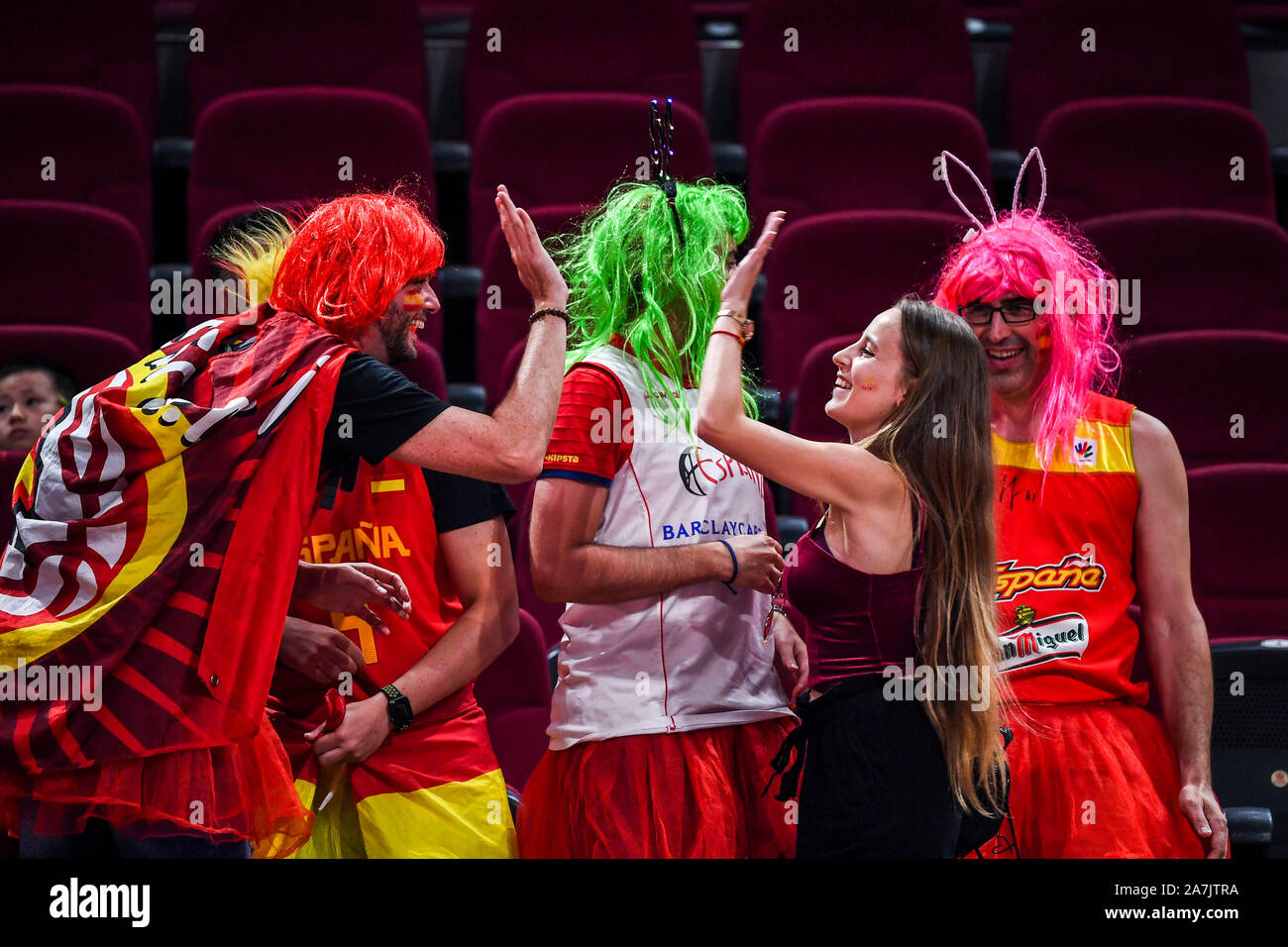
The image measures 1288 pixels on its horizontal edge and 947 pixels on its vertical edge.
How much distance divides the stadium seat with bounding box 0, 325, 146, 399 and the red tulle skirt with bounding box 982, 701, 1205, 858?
79.5 inches

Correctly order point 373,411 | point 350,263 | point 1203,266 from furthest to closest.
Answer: point 1203,266, point 350,263, point 373,411

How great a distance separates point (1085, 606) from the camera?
2029 millimetres

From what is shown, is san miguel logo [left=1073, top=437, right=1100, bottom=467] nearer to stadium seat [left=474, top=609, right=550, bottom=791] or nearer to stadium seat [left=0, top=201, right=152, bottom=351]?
stadium seat [left=474, top=609, right=550, bottom=791]

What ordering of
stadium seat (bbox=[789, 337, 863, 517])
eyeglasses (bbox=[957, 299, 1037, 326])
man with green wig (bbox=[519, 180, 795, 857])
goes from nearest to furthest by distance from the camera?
1. man with green wig (bbox=[519, 180, 795, 857])
2. eyeglasses (bbox=[957, 299, 1037, 326])
3. stadium seat (bbox=[789, 337, 863, 517])

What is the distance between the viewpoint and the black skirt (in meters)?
1.65

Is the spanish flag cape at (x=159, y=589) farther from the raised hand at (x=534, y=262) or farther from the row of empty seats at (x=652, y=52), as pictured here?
the row of empty seats at (x=652, y=52)

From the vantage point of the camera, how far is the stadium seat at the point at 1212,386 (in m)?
3.07

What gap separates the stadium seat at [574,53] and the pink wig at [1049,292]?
1904 mm

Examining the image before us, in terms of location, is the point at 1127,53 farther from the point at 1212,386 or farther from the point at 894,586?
the point at 894,586

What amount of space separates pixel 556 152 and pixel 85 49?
1.47m

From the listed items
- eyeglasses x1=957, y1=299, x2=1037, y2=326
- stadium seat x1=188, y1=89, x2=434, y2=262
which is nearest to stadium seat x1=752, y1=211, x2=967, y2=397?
stadium seat x1=188, y1=89, x2=434, y2=262

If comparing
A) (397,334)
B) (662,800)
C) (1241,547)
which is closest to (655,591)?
(662,800)
